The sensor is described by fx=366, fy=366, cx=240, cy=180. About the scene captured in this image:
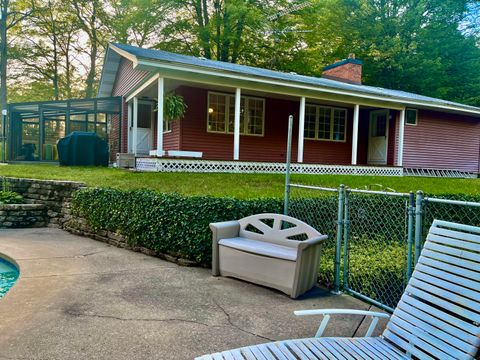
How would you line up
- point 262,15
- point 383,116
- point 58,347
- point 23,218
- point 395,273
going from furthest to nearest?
point 262,15, point 383,116, point 23,218, point 395,273, point 58,347

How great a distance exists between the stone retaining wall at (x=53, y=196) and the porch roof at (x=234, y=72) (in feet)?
14.0

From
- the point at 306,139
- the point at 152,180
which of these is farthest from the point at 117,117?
the point at 152,180

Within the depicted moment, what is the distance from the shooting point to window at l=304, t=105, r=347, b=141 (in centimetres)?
1462

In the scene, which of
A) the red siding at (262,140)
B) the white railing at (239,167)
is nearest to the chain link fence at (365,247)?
the white railing at (239,167)

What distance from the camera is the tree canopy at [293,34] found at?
24.9m

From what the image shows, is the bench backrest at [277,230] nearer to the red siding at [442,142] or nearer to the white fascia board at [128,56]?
the white fascia board at [128,56]

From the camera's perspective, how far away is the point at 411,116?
51.4 feet

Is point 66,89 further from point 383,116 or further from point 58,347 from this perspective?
point 58,347

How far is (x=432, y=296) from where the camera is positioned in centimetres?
Answer: 211

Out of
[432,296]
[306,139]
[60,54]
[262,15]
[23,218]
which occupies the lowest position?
[23,218]

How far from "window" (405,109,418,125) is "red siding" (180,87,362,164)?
2.44 m

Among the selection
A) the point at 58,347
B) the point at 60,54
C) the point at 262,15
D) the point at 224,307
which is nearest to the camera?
the point at 58,347

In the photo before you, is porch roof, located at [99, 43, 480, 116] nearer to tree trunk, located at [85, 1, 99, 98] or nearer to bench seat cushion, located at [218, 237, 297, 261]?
bench seat cushion, located at [218, 237, 297, 261]

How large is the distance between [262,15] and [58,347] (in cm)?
2542
